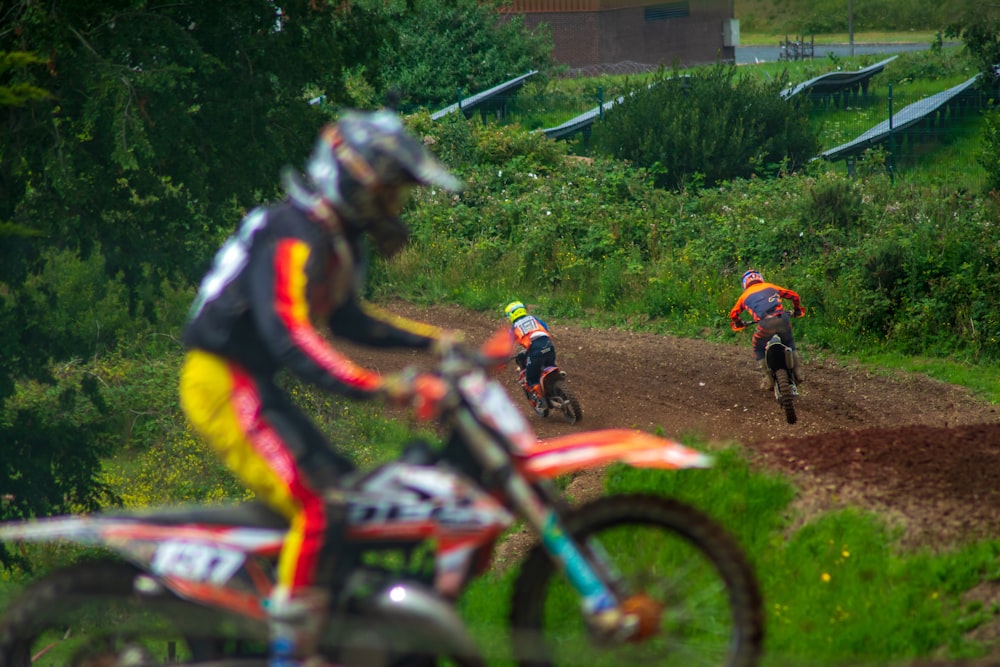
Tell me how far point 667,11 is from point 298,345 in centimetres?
4777

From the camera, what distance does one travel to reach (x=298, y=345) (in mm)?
4105

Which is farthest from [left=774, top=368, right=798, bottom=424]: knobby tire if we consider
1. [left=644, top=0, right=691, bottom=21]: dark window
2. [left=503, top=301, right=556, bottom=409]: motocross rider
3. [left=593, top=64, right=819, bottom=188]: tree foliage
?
[left=644, top=0, right=691, bottom=21]: dark window

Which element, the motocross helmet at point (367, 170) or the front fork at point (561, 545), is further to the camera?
the motocross helmet at point (367, 170)

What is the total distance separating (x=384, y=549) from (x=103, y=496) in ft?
45.9

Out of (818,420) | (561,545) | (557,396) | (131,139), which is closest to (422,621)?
(561,545)

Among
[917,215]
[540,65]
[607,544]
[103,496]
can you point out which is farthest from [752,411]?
[540,65]

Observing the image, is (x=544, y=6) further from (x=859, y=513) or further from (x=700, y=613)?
(x=700, y=613)

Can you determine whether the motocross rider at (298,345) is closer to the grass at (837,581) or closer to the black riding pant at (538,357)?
the grass at (837,581)

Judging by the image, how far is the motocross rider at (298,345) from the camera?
4145 millimetres

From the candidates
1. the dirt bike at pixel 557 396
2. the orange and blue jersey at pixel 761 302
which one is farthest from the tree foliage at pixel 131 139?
the orange and blue jersey at pixel 761 302

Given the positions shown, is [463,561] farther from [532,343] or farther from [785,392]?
[785,392]

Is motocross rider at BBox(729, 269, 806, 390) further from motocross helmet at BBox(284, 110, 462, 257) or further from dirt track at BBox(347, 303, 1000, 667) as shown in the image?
motocross helmet at BBox(284, 110, 462, 257)

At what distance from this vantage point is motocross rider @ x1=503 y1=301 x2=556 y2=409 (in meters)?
15.8

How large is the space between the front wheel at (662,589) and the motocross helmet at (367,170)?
4.46 feet
